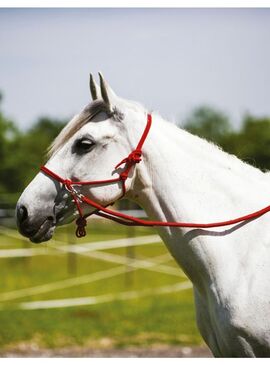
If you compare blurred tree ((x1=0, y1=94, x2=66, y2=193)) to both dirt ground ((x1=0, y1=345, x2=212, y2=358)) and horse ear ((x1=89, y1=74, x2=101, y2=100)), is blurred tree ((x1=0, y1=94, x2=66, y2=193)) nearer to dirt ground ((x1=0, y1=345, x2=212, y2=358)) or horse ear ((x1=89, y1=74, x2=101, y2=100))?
dirt ground ((x1=0, y1=345, x2=212, y2=358))

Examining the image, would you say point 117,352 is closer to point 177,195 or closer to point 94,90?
point 177,195

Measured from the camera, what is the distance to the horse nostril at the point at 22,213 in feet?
10.5

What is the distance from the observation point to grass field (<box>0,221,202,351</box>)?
7629mm

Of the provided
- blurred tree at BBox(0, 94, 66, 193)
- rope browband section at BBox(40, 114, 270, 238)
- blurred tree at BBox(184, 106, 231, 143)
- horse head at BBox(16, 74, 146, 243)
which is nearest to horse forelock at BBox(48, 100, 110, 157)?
horse head at BBox(16, 74, 146, 243)

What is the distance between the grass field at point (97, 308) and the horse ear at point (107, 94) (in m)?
1.04

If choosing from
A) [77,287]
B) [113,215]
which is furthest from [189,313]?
[113,215]

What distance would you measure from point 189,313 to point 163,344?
2030mm

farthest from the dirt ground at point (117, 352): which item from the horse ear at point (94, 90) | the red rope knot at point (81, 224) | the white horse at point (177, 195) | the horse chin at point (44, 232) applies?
the horse ear at point (94, 90)

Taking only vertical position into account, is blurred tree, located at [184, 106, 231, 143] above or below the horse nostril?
below

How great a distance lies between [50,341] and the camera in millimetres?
7426

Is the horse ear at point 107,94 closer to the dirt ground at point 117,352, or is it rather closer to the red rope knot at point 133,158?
the red rope knot at point 133,158

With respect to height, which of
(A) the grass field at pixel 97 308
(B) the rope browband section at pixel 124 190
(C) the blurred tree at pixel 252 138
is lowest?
(C) the blurred tree at pixel 252 138

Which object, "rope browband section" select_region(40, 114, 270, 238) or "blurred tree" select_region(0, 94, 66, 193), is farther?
"blurred tree" select_region(0, 94, 66, 193)
